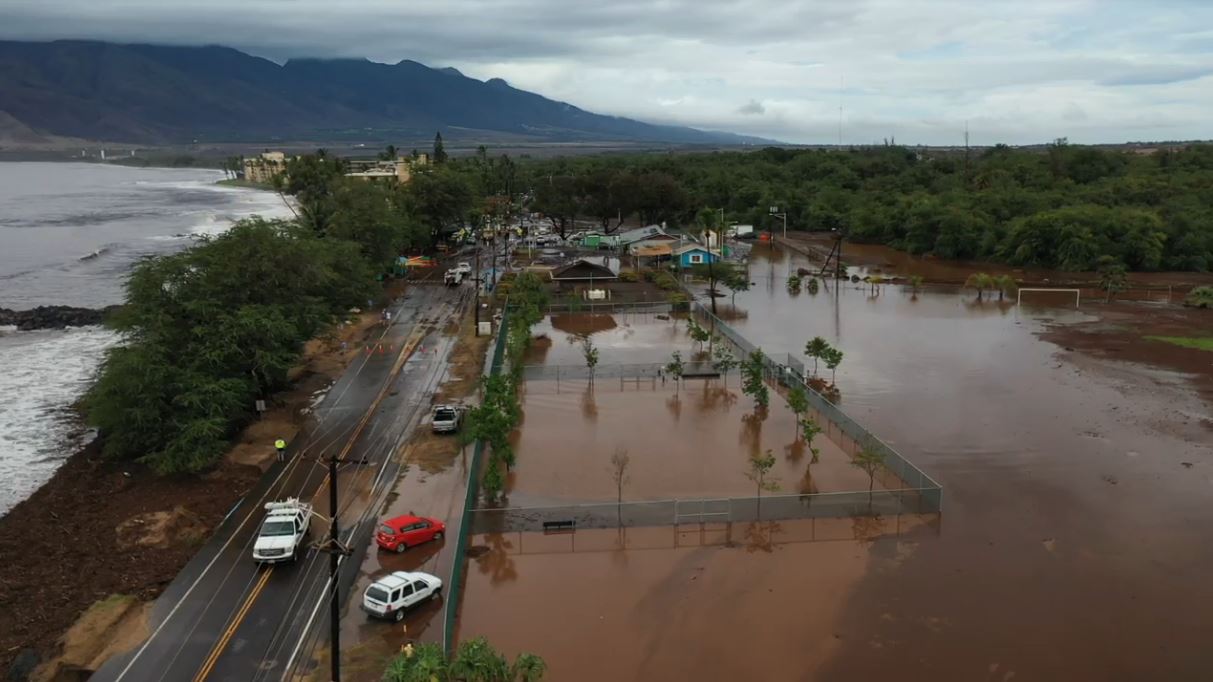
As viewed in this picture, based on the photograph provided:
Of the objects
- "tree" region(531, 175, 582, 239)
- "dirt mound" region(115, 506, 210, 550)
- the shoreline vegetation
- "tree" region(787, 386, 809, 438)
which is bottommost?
"dirt mound" region(115, 506, 210, 550)

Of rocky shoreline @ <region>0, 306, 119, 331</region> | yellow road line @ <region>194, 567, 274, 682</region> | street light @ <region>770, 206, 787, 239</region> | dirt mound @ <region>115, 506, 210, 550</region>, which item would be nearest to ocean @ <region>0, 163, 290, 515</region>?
rocky shoreline @ <region>0, 306, 119, 331</region>

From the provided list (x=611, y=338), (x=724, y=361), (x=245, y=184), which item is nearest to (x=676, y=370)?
(x=724, y=361)

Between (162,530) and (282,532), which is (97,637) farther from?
(162,530)

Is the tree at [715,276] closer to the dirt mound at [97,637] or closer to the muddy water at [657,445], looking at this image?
the muddy water at [657,445]

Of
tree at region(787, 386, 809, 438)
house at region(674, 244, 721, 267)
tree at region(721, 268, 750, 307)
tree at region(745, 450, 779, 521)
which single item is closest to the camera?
tree at region(745, 450, 779, 521)

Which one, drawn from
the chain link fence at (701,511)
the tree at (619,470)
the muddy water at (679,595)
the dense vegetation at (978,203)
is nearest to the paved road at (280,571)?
the muddy water at (679,595)

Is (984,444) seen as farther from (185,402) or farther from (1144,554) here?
(185,402)

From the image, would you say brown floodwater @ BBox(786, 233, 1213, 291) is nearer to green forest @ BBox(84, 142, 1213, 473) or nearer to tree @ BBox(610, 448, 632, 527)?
green forest @ BBox(84, 142, 1213, 473)
